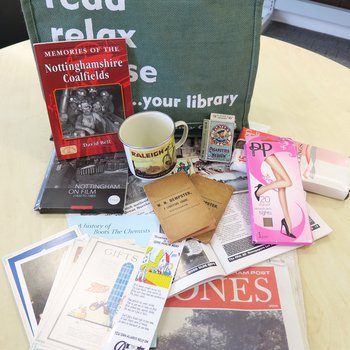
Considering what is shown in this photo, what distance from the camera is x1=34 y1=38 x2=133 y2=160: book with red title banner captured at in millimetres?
649

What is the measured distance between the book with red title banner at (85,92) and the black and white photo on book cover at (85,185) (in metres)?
0.02

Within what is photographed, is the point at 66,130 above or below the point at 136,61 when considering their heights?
below

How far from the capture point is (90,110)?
71 cm

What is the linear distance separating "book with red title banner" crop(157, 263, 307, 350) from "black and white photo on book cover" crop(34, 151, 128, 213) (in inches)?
8.1

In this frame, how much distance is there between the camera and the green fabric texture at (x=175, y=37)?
0.62m

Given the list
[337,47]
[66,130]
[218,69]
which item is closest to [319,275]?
[218,69]

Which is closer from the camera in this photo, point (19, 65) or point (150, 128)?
point (150, 128)

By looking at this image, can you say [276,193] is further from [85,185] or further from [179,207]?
[85,185]

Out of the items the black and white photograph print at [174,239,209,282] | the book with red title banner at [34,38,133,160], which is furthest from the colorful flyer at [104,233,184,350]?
the book with red title banner at [34,38,133,160]

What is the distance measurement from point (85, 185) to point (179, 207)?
18 centimetres

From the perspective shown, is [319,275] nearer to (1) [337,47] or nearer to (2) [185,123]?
(2) [185,123]

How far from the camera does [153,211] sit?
2.14 ft

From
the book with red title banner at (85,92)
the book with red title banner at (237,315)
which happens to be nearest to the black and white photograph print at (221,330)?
the book with red title banner at (237,315)

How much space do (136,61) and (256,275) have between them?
1.38ft
